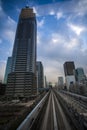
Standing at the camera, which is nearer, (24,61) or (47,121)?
(47,121)

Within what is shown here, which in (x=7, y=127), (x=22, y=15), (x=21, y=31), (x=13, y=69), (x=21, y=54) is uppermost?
(x=22, y=15)

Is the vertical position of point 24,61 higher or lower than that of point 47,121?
higher

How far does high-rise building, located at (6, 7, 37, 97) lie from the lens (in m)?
96.2

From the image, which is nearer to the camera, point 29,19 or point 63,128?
point 63,128

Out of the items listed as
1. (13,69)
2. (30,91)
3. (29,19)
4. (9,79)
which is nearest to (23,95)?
(30,91)

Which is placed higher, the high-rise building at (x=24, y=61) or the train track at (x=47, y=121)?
the high-rise building at (x=24, y=61)

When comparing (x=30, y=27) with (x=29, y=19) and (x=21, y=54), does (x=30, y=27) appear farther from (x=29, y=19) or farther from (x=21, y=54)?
(x=21, y=54)

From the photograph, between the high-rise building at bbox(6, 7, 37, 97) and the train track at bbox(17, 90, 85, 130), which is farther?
the high-rise building at bbox(6, 7, 37, 97)

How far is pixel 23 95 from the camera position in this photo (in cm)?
9300

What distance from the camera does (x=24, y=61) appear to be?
381ft

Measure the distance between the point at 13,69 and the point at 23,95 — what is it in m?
34.0

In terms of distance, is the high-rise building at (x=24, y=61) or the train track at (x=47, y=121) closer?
the train track at (x=47, y=121)

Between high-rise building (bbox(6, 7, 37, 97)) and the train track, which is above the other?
high-rise building (bbox(6, 7, 37, 97))

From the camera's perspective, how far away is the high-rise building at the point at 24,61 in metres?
96.2
